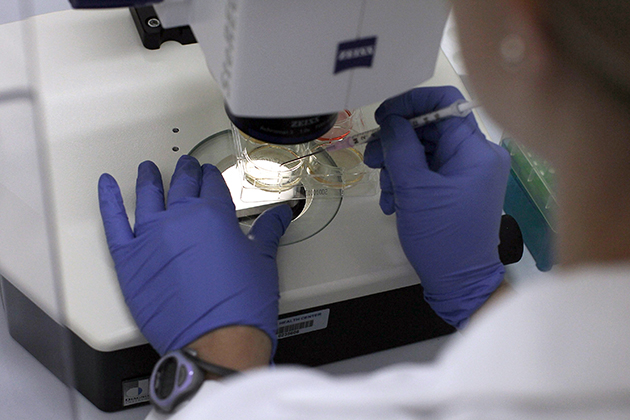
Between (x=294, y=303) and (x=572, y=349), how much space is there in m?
0.58

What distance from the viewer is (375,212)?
102 centimetres

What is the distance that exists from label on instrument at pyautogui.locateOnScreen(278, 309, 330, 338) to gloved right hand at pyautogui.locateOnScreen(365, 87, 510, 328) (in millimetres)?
151

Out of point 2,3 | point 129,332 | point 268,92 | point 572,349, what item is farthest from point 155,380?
point 2,3

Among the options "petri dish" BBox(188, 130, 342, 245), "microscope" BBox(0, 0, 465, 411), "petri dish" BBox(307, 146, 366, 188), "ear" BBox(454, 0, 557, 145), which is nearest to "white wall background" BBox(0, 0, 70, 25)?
"microscope" BBox(0, 0, 465, 411)

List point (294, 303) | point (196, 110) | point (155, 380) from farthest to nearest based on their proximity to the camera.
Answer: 1. point (196, 110)
2. point (294, 303)
3. point (155, 380)

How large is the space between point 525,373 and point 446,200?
550mm

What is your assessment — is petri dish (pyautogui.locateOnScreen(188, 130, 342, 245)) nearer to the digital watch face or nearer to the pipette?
the pipette

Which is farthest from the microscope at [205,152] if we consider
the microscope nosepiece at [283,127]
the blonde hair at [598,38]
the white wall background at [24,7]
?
the blonde hair at [598,38]

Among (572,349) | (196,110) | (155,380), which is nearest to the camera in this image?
(572,349)

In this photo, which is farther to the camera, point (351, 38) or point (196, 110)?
point (196, 110)

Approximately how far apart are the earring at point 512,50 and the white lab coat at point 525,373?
15 centimetres

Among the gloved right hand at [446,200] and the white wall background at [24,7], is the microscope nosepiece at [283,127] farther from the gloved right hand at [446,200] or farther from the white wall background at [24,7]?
the white wall background at [24,7]

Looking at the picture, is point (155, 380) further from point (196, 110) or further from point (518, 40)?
point (518, 40)

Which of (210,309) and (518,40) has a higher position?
(518,40)
